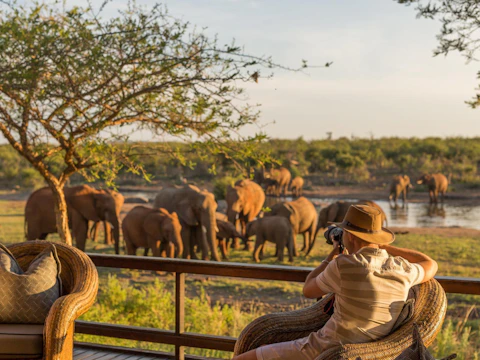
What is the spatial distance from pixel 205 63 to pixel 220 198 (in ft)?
64.5

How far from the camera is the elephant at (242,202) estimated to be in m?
17.8

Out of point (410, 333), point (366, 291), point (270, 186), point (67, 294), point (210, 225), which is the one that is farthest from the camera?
point (270, 186)

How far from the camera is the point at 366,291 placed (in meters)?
2.32

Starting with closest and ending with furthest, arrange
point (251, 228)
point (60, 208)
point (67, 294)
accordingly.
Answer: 1. point (67, 294)
2. point (60, 208)
3. point (251, 228)

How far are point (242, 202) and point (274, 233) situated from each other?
380cm

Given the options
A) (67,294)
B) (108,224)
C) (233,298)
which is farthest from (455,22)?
(108,224)

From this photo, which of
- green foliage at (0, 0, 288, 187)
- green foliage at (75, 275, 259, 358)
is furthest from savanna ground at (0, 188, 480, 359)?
green foliage at (0, 0, 288, 187)

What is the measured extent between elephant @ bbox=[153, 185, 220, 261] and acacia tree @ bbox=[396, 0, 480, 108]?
792 cm

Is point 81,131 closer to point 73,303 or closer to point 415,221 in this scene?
point 73,303

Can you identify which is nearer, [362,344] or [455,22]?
[362,344]

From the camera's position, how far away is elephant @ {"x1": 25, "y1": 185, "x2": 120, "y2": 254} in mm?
14281

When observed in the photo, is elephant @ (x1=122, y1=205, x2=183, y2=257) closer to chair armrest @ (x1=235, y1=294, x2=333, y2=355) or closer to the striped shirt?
chair armrest @ (x1=235, y1=294, x2=333, y2=355)

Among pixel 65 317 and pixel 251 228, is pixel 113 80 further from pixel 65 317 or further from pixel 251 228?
pixel 251 228

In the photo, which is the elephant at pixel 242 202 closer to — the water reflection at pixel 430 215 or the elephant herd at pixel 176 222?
the elephant herd at pixel 176 222
